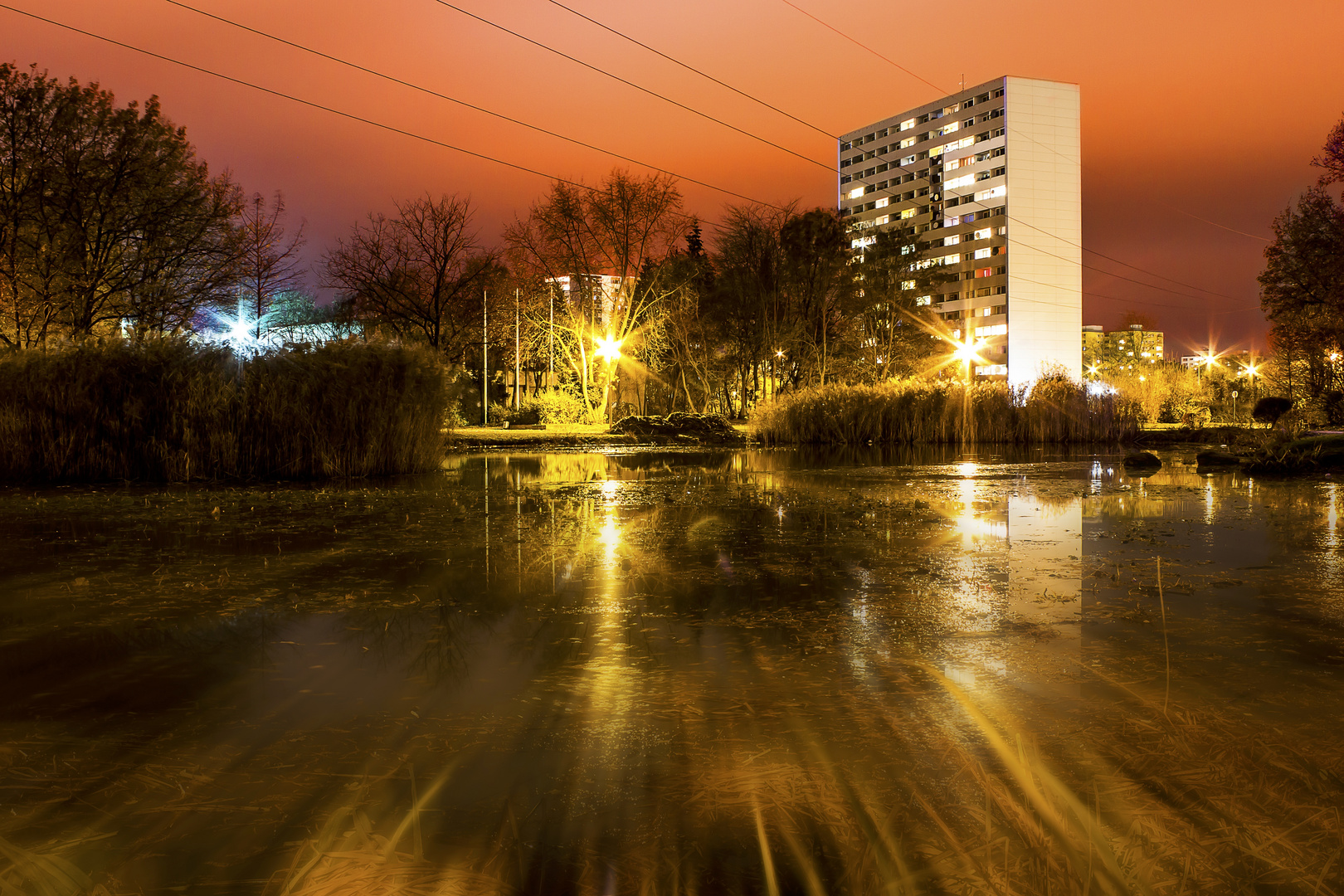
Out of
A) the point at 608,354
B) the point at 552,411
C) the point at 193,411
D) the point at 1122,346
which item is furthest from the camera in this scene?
the point at 1122,346

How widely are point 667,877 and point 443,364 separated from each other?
16.9m

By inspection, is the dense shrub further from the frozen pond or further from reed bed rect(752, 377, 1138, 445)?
the frozen pond

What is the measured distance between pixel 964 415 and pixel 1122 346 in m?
147

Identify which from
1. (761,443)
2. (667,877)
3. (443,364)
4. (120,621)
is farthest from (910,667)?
(761,443)

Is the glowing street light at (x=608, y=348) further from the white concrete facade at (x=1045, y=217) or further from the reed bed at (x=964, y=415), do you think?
the white concrete facade at (x=1045, y=217)

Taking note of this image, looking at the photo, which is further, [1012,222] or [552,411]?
[1012,222]

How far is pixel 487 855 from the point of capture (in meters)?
2.64

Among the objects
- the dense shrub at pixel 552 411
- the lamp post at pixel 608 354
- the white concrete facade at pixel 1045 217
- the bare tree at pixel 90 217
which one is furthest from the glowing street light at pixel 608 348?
the white concrete facade at pixel 1045 217

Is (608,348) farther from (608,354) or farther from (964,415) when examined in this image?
(964,415)

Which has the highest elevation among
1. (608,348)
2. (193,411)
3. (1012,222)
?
(1012,222)

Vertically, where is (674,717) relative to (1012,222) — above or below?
below

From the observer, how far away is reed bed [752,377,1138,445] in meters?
30.6

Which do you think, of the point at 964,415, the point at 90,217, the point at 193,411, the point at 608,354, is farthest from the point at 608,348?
the point at 193,411

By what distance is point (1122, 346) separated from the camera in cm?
16112
